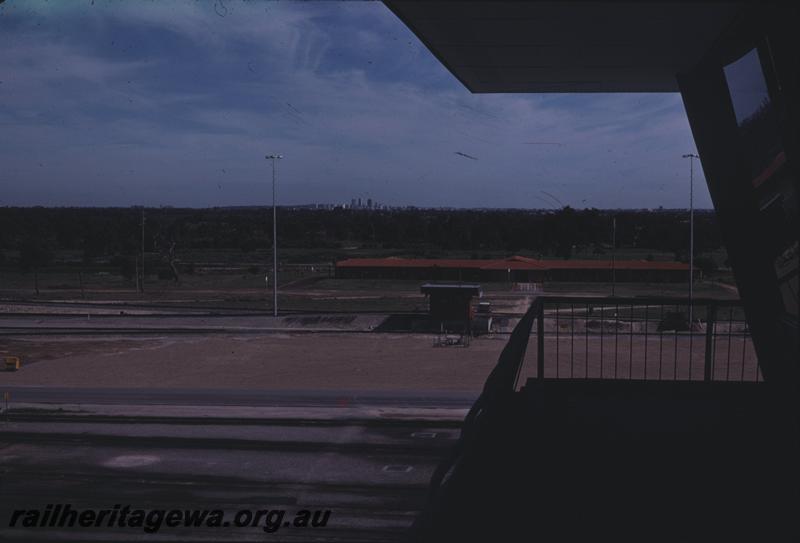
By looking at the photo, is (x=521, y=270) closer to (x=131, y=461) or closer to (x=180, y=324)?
(x=180, y=324)

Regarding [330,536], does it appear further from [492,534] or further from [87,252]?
[87,252]

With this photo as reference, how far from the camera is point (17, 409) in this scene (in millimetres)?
15047

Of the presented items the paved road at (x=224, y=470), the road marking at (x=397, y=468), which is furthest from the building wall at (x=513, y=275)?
the road marking at (x=397, y=468)

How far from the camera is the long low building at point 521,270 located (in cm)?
4231

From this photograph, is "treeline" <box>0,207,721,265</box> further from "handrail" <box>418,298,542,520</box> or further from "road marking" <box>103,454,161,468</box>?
"handrail" <box>418,298,542,520</box>

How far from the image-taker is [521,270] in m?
49.9

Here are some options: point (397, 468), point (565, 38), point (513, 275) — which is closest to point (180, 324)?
point (397, 468)

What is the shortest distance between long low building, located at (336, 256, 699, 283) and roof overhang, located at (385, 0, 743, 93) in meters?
34.9

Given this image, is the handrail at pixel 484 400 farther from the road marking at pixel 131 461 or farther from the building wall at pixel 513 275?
the building wall at pixel 513 275

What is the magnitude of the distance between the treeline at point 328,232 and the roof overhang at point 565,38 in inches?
851

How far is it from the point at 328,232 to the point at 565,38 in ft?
298

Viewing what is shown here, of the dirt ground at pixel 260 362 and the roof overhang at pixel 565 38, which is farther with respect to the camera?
the dirt ground at pixel 260 362

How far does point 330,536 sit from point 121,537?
83.7 inches

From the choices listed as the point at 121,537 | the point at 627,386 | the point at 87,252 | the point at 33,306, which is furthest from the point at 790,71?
the point at 87,252
